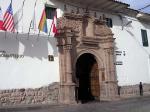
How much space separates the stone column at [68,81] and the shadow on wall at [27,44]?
0.59 meters

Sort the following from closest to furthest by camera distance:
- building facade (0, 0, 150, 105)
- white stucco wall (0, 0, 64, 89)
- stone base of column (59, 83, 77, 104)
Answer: white stucco wall (0, 0, 64, 89), building facade (0, 0, 150, 105), stone base of column (59, 83, 77, 104)

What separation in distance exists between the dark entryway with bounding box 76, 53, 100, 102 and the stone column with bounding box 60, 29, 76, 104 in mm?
2651

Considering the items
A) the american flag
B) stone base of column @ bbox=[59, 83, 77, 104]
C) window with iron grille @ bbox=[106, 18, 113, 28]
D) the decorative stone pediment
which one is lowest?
stone base of column @ bbox=[59, 83, 77, 104]

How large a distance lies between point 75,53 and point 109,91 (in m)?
3.18

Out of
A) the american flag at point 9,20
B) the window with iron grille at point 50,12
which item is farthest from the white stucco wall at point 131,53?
the american flag at point 9,20

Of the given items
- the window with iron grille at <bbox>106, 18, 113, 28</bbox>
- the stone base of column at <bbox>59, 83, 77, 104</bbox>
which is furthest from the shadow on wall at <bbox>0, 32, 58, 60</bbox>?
the window with iron grille at <bbox>106, 18, 113, 28</bbox>

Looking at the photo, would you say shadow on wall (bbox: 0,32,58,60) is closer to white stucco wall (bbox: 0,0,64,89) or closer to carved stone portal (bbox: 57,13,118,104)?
white stucco wall (bbox: 0,0,64,89)

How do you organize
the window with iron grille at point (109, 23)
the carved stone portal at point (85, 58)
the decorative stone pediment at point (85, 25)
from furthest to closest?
the window with iron grille at point (109, 23), the decorative stone pediment at point (85, 25), the carved stone portal at point (85, 58)

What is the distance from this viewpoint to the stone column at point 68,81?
1397 cm

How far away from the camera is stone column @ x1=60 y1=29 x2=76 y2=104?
14.0 meters

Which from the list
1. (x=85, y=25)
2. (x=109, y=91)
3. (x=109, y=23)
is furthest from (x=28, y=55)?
(x=109, y=23)

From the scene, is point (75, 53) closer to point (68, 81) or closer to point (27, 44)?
point (68, 81)

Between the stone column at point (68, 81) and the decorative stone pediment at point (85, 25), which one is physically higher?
the decorative stone pediment at point (85, 25)

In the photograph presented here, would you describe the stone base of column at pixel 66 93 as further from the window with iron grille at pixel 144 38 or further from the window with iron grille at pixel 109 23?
the window with iron grille at pixel 144 38
